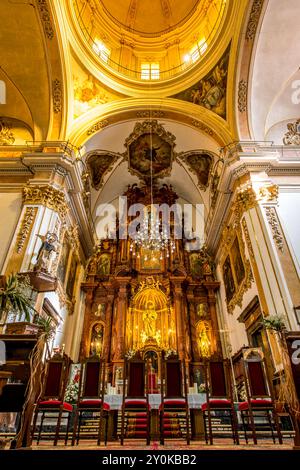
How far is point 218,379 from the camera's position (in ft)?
15.2

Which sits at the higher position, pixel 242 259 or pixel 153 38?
pixel 153 38

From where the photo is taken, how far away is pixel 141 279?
12.4 meters

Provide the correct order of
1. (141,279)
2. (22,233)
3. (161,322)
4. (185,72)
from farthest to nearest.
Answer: (141,279)
(161,322)
(185,72)
(22,233)

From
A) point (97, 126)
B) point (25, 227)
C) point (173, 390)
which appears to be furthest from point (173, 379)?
point (97, 126)

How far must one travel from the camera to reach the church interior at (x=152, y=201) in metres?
6.10

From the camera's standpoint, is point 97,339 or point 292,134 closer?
point 292,134

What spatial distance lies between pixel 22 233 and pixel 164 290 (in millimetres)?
6576

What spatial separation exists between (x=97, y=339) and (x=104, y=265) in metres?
3.35

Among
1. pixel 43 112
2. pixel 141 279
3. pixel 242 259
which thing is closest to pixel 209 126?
pixel 242 259

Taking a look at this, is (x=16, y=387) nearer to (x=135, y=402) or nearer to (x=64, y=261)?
(x=135, y=402)

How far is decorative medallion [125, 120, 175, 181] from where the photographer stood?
11500mm

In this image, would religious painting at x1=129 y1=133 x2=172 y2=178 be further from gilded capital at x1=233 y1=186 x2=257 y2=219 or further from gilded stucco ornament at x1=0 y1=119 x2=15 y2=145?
gilded capital at x1=233 y1=186 x2=257 y2=219

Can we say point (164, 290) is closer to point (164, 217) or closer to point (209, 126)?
point (164, 217)

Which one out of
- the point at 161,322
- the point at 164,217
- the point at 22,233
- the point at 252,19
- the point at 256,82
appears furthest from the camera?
the point at 164,217
